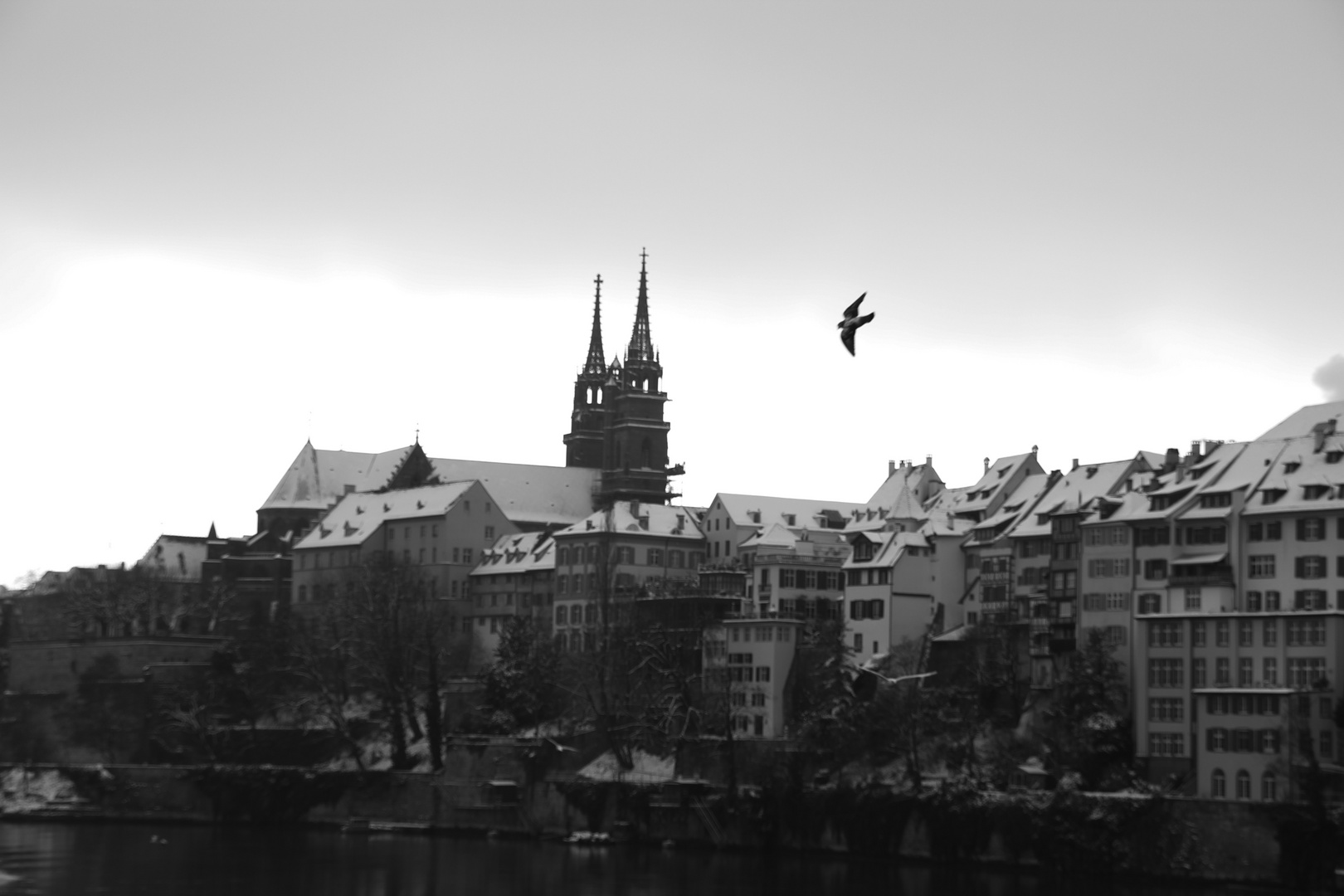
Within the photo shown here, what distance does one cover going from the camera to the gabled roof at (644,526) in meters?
144

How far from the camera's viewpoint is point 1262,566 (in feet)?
332

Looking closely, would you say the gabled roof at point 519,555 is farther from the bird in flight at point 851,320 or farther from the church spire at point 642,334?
the bird in flight at point 851,320

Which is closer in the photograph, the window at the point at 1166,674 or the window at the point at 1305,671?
the window at the point at 1305,671

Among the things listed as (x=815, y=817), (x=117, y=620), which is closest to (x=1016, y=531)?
(x=815, y=817)

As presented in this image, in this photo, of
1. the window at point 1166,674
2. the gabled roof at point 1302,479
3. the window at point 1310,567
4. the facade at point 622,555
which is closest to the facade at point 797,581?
the facade at point 622,555

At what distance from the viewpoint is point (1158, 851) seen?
92.5m

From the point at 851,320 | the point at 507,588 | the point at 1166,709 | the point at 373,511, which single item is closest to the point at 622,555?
the point at 507,588

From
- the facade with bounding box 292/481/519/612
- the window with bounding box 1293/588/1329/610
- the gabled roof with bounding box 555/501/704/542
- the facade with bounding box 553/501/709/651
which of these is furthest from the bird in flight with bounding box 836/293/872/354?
the facade with bounding box 292/481/519/612

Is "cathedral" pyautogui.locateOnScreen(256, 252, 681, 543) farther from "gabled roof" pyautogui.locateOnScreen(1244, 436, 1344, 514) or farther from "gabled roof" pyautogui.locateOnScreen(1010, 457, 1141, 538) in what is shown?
"gabled roof" pyautogui.locateOnScreen(1244, 436, 1344, 514)

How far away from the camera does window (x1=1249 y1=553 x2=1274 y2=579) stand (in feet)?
331

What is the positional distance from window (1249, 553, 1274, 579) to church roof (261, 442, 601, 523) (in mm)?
74395

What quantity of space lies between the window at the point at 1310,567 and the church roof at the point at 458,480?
251 feet

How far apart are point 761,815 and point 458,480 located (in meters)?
65.8

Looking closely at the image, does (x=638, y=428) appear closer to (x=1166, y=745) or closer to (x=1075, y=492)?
(x=1075, y=492)
